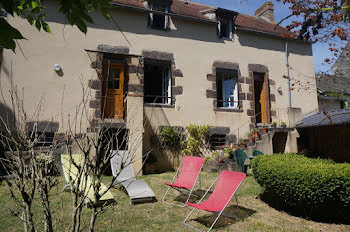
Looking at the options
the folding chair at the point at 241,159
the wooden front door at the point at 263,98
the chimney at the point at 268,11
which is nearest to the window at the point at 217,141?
the folding chair at the point at 241,159

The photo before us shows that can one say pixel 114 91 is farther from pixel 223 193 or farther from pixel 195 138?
pixel 223 193

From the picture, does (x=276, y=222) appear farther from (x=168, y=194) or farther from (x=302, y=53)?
(x=302, y=53)

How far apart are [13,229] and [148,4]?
8.51 metres

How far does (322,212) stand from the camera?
4582 millimetres

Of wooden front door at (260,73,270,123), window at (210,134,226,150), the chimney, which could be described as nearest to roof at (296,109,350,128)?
wooden front door at (260,73,270,123)

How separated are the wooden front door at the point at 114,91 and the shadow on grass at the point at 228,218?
16.8 ft

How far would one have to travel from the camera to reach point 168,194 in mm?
5742

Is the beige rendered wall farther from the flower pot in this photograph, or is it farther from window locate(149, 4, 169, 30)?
the flower pot

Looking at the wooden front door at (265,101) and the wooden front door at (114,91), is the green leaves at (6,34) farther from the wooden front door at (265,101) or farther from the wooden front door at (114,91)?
the wooden front door at (265,101)

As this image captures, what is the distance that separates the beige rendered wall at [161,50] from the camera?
315 inches

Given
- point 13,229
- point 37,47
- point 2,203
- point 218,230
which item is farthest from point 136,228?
point 37,47

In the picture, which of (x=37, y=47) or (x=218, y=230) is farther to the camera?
(x=37, y=47)

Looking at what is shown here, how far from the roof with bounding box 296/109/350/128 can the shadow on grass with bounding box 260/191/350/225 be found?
4.50 meters

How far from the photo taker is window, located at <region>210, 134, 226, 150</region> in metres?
9.79
